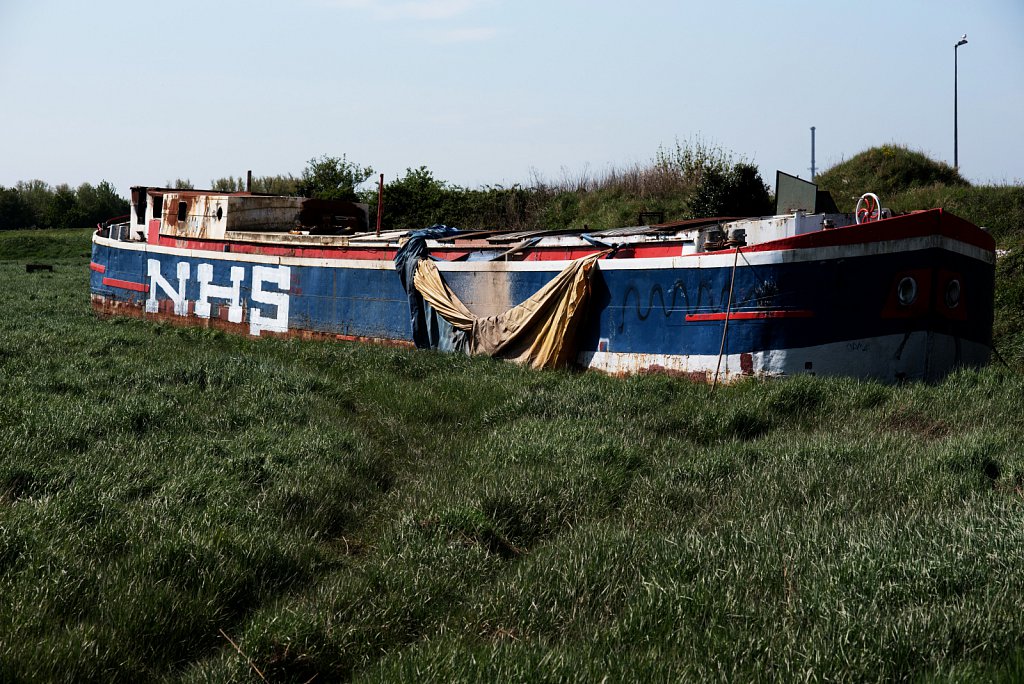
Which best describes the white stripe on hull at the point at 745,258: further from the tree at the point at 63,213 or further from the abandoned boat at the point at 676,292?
the tree at the point at 63,213

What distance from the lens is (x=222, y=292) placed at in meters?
15.6

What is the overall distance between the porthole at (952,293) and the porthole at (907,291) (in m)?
0.53

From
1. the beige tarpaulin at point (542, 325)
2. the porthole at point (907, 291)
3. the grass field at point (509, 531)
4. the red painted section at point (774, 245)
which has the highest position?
the red painted section at point (774, 245)

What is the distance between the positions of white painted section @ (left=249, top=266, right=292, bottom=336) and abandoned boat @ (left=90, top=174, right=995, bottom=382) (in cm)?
3

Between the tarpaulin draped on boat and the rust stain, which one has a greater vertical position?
the tarpaulin draped on boat

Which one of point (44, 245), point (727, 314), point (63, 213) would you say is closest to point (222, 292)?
point (727, 314)

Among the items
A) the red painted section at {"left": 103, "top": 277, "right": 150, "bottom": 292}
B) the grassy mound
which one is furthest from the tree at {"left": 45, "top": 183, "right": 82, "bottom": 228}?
the grassy mound

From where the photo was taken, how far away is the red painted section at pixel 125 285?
17109 mm

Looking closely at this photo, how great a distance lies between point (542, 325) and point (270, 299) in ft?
18.7

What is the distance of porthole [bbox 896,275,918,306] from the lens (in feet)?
31.0

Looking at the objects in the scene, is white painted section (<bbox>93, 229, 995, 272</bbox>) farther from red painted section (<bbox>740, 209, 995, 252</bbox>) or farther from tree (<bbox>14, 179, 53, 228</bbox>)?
tree (<bbox>14, 179, 53, 228</bbox>)

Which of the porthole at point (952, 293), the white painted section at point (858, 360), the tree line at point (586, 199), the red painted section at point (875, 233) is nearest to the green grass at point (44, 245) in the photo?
the tree line at point (586, 199)

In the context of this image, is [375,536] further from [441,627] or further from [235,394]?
[235,394]

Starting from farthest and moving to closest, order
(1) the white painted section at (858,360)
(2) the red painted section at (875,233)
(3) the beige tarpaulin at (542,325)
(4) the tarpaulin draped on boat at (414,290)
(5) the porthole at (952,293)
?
(4) the tarpaulin draped on boat at (414,290) < (3) the beige tarpaulin at (542,325) < (5) the porthole at (952,293) < (1) the white painted section at (858,360) < (2) the red painted section at (875,233)
